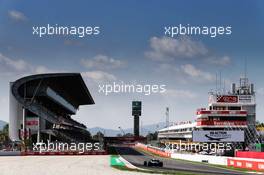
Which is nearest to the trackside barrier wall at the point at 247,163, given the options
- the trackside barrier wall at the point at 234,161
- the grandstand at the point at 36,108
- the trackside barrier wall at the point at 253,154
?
the trackside barrier wall at the point at 234,161

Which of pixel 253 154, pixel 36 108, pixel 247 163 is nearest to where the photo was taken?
pixel 247 163

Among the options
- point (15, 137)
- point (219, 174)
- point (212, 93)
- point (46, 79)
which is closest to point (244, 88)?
point (212, 93)

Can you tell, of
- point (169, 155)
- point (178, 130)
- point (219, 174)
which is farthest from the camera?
point (178, 130)

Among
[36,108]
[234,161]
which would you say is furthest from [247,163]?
[36,108]

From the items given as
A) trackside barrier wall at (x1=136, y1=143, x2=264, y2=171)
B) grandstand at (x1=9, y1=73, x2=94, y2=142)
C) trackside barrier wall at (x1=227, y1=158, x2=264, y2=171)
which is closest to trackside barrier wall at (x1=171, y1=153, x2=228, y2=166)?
trackside barrier wall at (x1=136, y1=143, x2=264, y2=171)

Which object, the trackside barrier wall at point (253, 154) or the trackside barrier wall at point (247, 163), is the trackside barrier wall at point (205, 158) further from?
the trackside barrier wall at point (253, 154)

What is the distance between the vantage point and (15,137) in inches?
4417

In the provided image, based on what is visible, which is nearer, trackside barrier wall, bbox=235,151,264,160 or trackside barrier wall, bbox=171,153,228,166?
trackside barrier wall, bbox=235,151,264,160

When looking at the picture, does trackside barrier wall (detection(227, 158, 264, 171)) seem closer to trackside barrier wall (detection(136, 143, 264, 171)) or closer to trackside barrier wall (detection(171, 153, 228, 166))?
trackside barrier wall (detection(136, 143, 264, 171))

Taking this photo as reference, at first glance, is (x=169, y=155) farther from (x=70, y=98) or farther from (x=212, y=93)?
(x=70, y=98)

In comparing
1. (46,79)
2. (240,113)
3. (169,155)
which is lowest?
(169,155)

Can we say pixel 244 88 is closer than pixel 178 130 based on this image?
Yes

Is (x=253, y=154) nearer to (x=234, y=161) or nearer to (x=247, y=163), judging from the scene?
(x=234, y=161)

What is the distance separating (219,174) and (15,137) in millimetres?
74112
